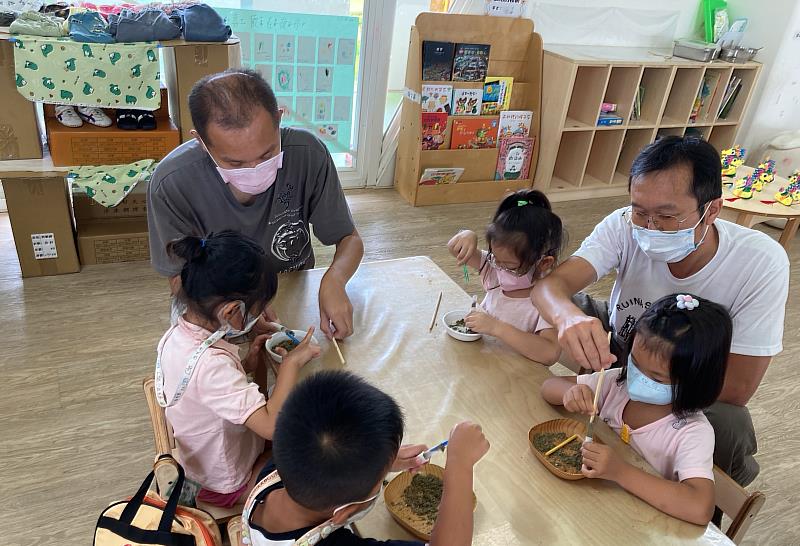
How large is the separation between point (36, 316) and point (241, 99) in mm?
1944

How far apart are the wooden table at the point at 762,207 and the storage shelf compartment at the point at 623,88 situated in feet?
3.43

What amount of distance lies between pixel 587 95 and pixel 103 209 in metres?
3.52

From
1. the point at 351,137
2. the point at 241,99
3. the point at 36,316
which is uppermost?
the point at 241,99

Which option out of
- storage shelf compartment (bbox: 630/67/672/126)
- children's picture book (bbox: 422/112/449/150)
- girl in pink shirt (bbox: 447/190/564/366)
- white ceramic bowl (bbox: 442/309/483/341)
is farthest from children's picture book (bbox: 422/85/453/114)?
white ceramic bowl (bbox: 442/309/483/341)

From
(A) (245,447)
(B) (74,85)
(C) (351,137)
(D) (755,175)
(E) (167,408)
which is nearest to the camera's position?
(E) (167,408)

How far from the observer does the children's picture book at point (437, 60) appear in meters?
4.00

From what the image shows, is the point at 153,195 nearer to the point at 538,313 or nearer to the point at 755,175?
the point at 538,313

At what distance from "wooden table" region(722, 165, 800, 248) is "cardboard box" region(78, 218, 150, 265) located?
3.34 meters

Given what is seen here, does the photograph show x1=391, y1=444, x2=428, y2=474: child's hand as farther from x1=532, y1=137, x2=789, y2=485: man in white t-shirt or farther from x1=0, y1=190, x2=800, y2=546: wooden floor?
x1=0, y1=190, x2=800, y2=546: wooden floor

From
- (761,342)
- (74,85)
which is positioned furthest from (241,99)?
(74,85)

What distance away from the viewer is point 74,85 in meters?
2.77

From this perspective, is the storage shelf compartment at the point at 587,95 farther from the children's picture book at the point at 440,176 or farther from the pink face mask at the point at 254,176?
the pink face mask at the point at 254,176

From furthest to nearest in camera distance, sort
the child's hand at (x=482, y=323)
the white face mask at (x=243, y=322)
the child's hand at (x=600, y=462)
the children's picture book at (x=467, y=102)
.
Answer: the children's picture book at (x=467, y=102)
the child's hand at (x=482, y=323)
the white face mask at (x=243, y=322)
the child's hand at (x=600, y=462)

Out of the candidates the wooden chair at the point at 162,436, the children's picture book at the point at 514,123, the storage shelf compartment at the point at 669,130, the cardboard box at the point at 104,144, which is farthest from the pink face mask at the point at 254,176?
the storage shelf compartment at the point at 669,130
